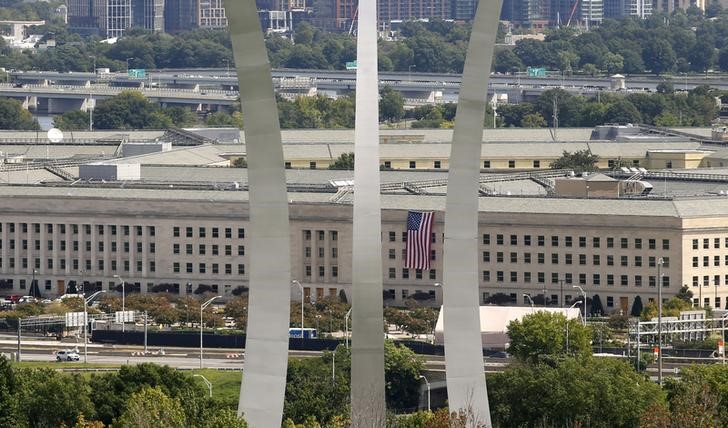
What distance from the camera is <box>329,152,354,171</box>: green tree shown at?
141500mm

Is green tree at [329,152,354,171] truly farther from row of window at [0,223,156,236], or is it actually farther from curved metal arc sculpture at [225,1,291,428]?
curved metal arc sculpture at [225,1,291,428]

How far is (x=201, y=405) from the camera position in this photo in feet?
199

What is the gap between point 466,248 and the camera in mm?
50688

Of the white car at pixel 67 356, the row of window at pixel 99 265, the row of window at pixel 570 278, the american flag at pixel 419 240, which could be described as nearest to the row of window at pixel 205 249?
the row of window at pixel 99 265

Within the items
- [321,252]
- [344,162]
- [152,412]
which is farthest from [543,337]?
[344,162]

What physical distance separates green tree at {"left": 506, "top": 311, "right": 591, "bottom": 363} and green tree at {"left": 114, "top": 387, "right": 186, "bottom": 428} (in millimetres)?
25395

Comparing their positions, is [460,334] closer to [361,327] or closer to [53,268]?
[361,327]

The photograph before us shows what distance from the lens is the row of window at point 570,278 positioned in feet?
353

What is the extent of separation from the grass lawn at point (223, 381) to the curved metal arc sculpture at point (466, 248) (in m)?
23.5

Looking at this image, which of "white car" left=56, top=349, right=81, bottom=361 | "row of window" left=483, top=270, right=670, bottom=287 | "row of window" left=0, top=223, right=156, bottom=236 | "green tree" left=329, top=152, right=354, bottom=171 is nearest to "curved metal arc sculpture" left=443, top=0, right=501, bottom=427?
"white car" left=56, top=349, right=81, bottom=361

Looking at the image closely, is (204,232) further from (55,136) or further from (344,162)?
(55,136)

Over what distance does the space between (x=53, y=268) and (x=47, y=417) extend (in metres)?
54.4

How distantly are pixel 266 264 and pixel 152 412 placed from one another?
655 centimetres

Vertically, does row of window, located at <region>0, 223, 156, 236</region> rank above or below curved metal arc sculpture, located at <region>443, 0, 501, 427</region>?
below
